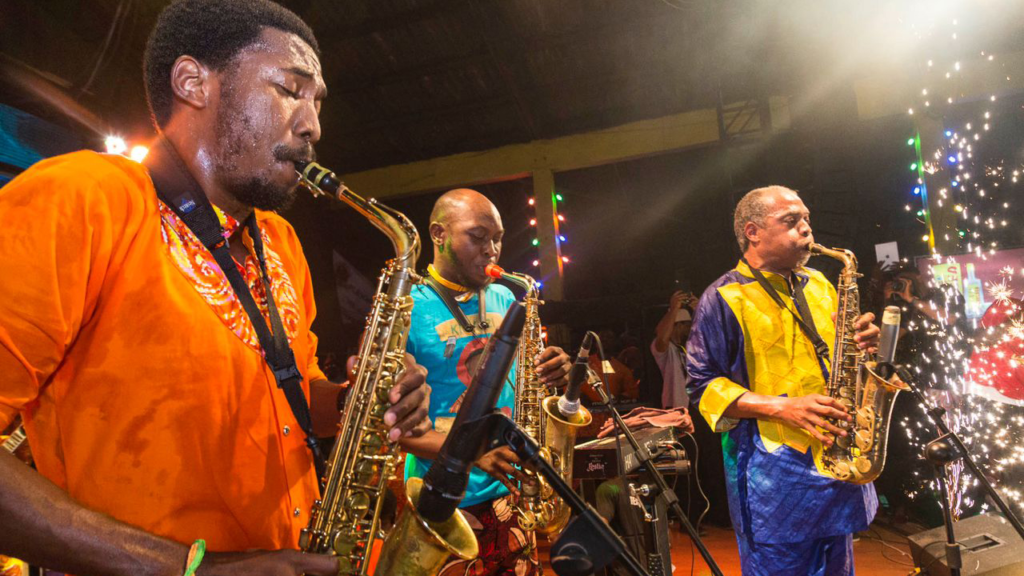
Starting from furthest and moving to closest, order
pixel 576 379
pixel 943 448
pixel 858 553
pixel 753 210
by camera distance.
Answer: pixel 858 553 < pixel 753 210 < pixel 943 448 < pixel 576 379

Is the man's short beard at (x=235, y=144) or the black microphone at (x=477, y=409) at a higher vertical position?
the man's short beard at (x=235, y=144)

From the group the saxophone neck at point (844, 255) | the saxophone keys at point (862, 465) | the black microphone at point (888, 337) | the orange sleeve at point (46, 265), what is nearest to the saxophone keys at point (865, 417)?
the saxophone keys at point (862, 465)

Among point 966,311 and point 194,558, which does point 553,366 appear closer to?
point 194,558

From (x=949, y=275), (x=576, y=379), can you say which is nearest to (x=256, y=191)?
(x=576, y=379)

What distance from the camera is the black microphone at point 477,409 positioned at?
121 cm

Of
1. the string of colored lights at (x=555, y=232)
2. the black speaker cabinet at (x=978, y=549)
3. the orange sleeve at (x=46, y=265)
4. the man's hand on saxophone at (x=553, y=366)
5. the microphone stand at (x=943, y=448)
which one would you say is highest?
the string of colored lights at (x=555, y=232)

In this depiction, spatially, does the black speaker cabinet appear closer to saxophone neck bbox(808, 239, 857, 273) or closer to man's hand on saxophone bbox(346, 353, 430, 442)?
saxophone neck bbox(808, 239, 857, 273)

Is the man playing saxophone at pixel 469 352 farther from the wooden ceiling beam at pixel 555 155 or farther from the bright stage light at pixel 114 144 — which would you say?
the wooden ceiling beam at pixel 555 155

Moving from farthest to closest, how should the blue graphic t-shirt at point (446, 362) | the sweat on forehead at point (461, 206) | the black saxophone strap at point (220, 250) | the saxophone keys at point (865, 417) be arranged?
the sweat on forehead at point (461, 206), the saxophone keys at point (865, 417), the blue graphic t-shirt at point (446, 362), the black saxophone strap at point (220, 250)

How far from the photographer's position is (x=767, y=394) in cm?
352

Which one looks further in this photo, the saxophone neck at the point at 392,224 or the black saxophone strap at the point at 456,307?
the black saxophone strap at the point at 456,307

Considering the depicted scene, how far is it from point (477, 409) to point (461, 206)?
2706mm

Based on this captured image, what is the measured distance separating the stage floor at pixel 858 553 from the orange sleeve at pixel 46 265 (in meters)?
5.50

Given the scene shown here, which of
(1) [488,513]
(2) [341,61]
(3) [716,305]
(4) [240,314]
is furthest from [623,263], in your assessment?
(4) [240,314]
